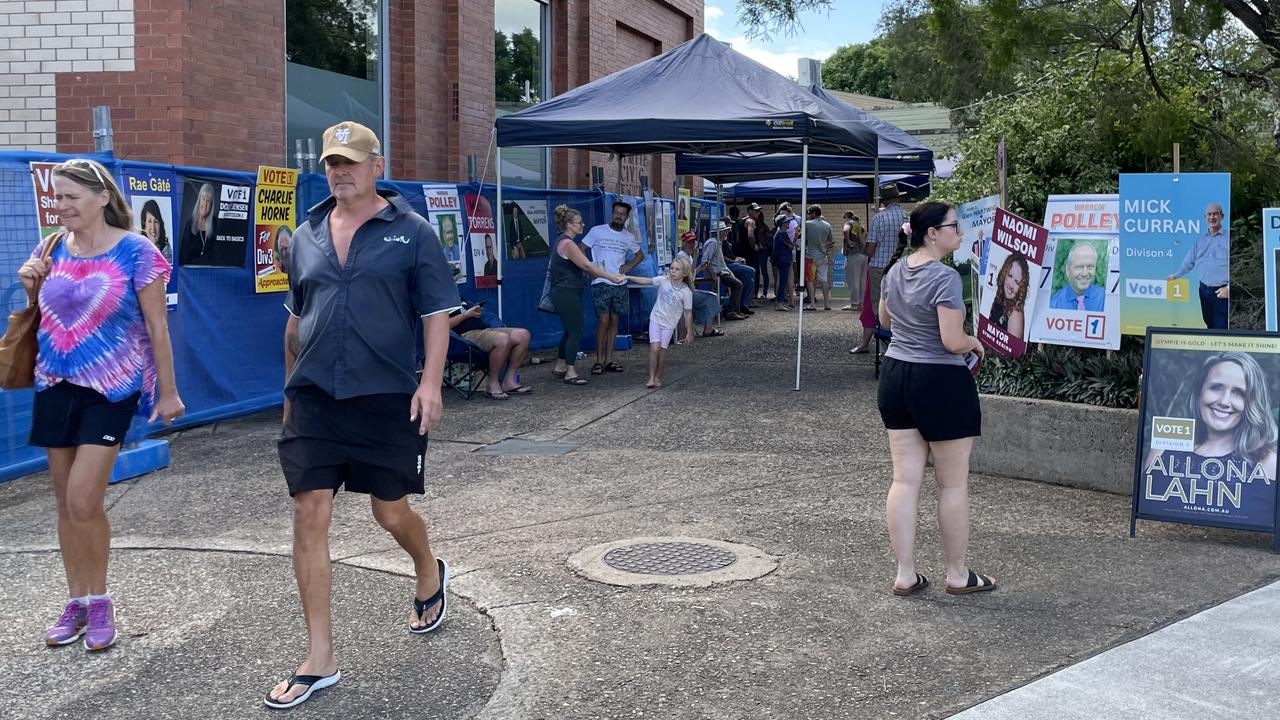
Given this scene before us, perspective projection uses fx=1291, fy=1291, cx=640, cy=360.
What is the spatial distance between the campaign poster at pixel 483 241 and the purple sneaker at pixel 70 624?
26.8ft

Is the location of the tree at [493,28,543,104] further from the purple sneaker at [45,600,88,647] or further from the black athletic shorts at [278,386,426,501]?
the black athletic shorts at [278,386,426,501]

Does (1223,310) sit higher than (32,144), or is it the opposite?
(32,144)

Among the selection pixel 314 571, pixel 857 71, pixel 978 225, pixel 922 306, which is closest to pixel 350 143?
→ pixel 314 571

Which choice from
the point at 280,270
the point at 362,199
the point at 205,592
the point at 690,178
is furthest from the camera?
the point at 690,178

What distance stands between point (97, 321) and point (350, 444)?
127 centimetres

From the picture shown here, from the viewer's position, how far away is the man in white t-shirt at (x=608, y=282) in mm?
13492

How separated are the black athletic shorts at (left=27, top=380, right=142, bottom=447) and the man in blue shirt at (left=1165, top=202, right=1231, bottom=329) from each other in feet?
18.5

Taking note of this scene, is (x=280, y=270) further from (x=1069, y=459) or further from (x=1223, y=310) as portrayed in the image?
(x=1223, y=310)

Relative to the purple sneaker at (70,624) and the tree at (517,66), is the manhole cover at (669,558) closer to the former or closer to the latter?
the purple sneaker at (70,624)

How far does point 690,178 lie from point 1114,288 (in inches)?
648

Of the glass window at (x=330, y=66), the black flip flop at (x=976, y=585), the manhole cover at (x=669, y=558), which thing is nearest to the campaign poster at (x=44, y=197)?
the glass window at (x=330, y=66)

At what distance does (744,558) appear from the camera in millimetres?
6238

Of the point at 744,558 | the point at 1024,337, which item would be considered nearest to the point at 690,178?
the point at 1024,337

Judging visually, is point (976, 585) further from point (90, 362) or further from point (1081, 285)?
point (90, 362)
